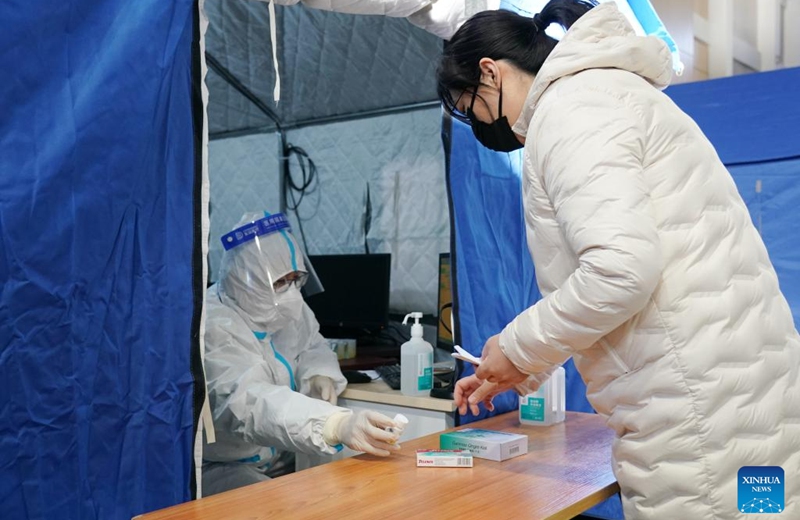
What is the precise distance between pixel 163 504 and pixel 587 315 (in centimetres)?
90

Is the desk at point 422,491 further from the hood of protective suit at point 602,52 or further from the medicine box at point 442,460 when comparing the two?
the hood of protective suit at point 602,52

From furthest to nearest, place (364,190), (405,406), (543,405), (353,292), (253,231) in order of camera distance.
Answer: (364,190), (353,292), (253,231), (405,406), (543,405)

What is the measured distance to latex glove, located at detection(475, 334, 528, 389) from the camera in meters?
1.21

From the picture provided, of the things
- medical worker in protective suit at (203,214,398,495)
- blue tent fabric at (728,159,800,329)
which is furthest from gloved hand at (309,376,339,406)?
blue tent fabric at (728,159,800,329)

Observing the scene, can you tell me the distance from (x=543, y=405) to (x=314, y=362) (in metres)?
0.83

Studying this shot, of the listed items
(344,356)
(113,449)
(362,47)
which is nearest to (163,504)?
(113,449)

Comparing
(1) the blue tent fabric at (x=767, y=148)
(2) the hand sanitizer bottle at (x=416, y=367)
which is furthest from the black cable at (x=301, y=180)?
(1) the blue tent fabric at (x=767, y=148)

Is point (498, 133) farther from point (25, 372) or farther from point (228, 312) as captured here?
point (228, 312)

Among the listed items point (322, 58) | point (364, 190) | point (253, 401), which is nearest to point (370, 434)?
point (253, 401)

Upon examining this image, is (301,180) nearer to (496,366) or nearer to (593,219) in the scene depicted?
(496,366)

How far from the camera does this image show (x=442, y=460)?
57.3 inches

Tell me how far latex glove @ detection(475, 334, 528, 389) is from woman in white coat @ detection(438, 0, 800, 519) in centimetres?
1

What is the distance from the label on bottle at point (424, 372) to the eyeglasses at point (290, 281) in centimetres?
53

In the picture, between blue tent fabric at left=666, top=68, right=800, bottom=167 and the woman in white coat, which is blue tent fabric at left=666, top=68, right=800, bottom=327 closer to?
blue tent fabric at left=666, top=68, right=800, bottom=167
